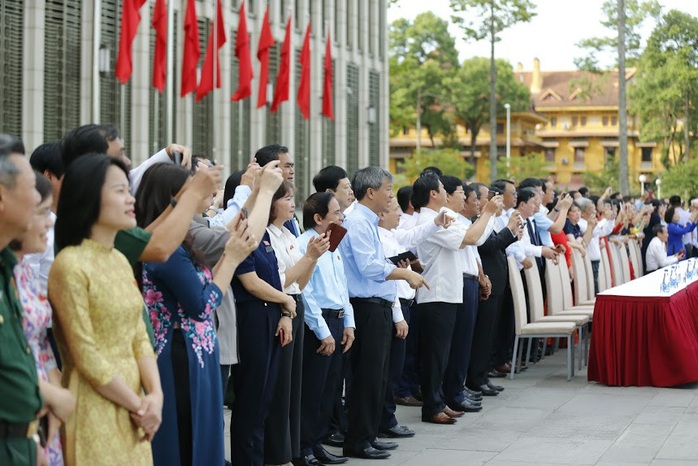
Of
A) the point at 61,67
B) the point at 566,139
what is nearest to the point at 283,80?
the point at 61,67

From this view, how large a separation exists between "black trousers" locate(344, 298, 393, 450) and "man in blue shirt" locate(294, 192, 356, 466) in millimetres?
238

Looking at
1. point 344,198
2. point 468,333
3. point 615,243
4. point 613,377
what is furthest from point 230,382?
point 615,243

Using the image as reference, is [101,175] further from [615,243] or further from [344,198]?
[615,243]

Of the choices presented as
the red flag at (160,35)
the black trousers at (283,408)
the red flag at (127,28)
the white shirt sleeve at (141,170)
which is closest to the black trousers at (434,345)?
the black trousers at (283,408)

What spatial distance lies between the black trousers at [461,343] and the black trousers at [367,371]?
1.75 meters

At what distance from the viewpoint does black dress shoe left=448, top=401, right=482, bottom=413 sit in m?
9.77

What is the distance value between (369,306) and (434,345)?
1.36 meters

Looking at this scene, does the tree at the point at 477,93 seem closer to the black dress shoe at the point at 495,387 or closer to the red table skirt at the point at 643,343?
the red table skirt at the point at 643,343

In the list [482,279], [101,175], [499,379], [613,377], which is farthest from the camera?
[499,379]

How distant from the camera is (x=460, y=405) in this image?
32.1 feet

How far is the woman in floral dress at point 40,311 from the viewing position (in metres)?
3.82

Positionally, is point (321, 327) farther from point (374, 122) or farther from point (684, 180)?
point (684, 180)

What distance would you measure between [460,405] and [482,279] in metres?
1.35

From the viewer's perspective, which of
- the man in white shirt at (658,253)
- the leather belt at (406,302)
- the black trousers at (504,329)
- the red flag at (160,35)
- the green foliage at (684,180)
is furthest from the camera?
the green foliage at (684,180)
